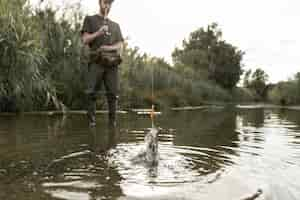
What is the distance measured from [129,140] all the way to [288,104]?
29.3m

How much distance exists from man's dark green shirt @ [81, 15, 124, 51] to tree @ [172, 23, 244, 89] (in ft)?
119

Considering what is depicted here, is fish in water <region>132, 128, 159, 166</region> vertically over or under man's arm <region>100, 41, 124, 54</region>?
under

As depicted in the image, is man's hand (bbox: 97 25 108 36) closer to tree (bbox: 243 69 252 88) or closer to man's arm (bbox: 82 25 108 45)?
man's arm (bbox: 82 25 108 45)

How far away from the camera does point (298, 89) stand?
105ft

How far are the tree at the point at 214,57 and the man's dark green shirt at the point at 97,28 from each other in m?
36.4

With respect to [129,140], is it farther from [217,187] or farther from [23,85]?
[23,85]

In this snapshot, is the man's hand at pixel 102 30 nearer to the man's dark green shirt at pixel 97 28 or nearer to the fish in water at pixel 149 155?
the man's dark green shirt at pixel 97 28

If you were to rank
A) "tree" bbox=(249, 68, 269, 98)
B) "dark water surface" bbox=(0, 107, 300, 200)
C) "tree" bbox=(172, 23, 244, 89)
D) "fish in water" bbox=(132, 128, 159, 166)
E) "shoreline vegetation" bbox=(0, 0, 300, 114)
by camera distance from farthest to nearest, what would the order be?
"tree" bbox=(249, 68, 269, 98) → "tree" bbox=(172, 23, 244, 89) → "shoreline vegetation" bbox=(0, 0, 300, 114) → "fish in water" bbox=(132, 128, 159, 166) → "dark water surface" bbox=(0, 107, 300, 200)

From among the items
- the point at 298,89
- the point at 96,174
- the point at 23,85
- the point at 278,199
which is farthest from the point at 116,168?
the point at 298,89

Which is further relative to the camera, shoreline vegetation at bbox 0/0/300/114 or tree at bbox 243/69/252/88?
tree at bbox 243/69/252/88

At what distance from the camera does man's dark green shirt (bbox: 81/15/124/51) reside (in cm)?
727

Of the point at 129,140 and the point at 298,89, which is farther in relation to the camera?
the point at 298,89

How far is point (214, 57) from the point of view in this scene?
156 feet

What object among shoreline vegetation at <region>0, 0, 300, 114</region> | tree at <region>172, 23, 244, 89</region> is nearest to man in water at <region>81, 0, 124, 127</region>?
shoreline vegetation at <region>0, 0, 300, 114</region>
